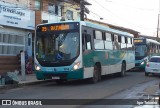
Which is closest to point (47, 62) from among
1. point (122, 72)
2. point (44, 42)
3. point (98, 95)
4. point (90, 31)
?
point (44, 42)

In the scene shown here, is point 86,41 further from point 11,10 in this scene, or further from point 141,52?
point 141,52

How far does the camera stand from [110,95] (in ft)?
47.4

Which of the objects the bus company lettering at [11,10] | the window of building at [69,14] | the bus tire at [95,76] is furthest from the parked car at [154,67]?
the window of building at [69,14]

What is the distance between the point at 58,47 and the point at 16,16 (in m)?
7.43

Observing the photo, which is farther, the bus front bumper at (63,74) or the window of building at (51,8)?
the window of building at (51,8)

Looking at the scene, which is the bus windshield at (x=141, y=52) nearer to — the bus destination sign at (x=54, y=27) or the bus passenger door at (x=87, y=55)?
the bus passenger door at (x=87, y=55)

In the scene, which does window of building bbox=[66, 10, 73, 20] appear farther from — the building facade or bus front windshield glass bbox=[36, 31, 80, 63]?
bus front windshield glass bbox=[36, 31, 80, 63]

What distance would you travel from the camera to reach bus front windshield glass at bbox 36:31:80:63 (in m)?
18.1

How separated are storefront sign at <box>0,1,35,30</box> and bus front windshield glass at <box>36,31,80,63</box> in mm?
5573

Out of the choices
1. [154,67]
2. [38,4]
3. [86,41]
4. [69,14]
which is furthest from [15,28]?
[69,14]

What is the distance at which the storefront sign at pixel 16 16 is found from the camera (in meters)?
23.3

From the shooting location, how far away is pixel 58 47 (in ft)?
59.8

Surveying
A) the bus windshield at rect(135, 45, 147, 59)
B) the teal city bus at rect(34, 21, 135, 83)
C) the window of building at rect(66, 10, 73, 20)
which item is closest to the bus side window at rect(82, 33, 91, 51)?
the teal city bus at rect(34, 21, 135, 83)

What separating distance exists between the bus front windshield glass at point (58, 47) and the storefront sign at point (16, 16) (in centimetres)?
557
